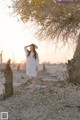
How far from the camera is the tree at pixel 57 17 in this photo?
19.6m

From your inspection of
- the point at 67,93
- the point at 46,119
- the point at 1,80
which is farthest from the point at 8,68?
the point at 1,80

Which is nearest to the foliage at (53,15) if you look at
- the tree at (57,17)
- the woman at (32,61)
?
the tree at (57,17)

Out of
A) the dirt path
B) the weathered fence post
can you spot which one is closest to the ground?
the dirt path

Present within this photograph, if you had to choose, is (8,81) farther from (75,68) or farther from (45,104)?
(75,68)

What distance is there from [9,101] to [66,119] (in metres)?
3.24

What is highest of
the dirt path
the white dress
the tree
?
the tree

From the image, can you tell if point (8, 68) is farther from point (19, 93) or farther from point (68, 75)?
point (68, 75)

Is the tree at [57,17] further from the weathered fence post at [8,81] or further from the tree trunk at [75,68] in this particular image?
the weathered fence post at [8,81]

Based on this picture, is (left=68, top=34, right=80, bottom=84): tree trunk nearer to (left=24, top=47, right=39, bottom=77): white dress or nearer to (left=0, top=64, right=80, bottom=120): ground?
(left=0, top=64, right=80, bottom=120): ground

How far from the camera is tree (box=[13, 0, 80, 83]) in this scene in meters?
19.6

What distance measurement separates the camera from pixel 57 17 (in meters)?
20.5

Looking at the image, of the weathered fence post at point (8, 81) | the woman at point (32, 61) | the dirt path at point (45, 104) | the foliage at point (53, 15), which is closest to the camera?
the dirt path at point (45, 104)

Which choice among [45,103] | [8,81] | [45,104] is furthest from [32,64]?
[45,104]

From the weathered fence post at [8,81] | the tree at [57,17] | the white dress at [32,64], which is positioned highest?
the tree at [57,17]
